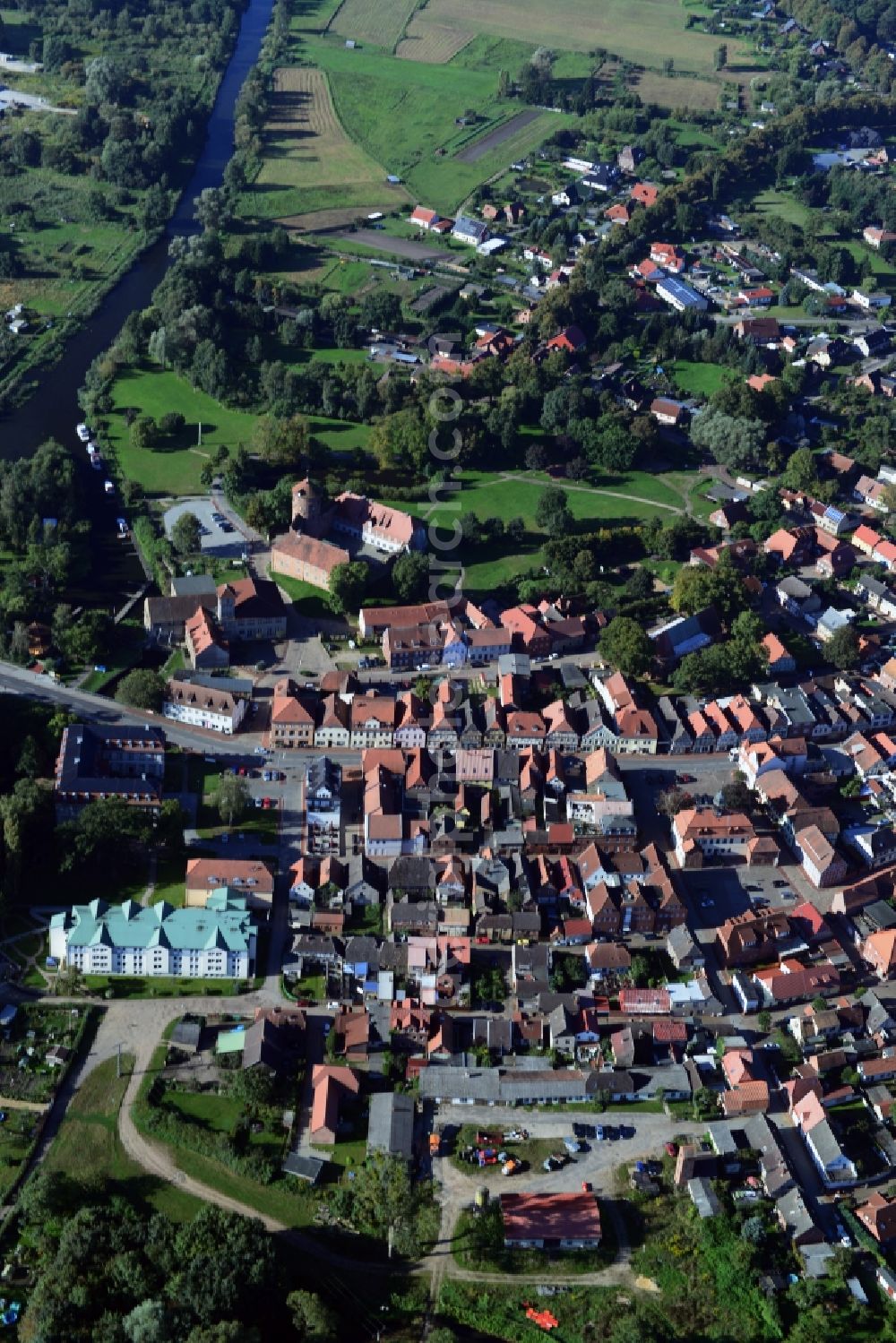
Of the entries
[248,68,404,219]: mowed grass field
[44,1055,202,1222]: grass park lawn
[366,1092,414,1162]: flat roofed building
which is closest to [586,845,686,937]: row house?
[366,1092,414,1162]: flat roofed building

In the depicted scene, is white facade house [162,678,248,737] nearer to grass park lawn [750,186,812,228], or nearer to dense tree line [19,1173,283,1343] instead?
dense tree line [19,1173,283,1343]

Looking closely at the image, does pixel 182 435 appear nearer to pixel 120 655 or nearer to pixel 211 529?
pixel 211 529

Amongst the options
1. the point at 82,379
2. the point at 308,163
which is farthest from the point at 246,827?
the point at 308,163

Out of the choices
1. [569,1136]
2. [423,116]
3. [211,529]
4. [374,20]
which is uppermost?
[374,20]

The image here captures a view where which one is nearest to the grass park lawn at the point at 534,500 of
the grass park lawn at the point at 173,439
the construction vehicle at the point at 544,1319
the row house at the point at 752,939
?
the grass park lawn at the point at 173,439

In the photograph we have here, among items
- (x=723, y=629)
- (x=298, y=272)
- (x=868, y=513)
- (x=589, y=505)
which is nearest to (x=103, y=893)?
(x=723, y=629)

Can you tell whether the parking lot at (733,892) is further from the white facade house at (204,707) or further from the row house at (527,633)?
the white facade house at (204,707)

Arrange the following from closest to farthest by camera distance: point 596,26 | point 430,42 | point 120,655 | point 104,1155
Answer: point 104,1155
point 120,655
point 430,42
point 596,26
